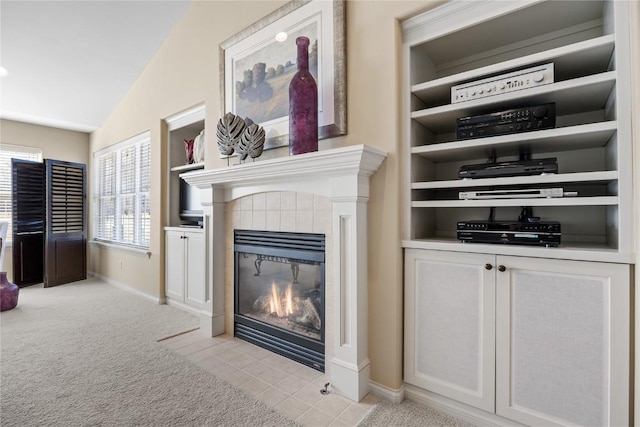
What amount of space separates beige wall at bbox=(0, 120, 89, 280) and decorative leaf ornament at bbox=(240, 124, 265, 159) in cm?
471

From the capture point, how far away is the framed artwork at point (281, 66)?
6.70 ft

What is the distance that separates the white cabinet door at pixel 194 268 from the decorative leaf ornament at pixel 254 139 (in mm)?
1368

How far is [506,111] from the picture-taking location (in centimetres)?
155

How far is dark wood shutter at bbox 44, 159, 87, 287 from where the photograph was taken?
4605mm

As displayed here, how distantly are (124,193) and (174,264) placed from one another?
172 centimetres

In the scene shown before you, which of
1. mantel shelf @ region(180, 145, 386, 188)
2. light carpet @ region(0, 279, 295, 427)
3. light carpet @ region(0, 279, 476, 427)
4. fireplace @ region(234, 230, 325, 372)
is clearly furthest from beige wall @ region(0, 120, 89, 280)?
fireplace @ region(234, 230, 325, 372)

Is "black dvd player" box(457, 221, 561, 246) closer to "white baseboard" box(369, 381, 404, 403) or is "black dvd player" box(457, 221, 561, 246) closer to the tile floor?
"white baseboard" box(369, 381, 404, 403)

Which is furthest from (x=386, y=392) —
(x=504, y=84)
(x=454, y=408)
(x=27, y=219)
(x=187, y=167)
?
(x=27, y=219)

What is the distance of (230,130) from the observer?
2432 millimetres

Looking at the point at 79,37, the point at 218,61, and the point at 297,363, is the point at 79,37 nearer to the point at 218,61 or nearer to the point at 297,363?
the point at 218,61

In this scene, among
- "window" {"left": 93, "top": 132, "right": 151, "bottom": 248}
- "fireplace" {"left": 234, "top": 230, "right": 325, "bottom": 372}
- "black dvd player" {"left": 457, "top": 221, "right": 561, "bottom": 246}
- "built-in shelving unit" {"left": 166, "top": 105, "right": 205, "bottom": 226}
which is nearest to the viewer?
"black dvd player" {"left": 457, "top": 221, "right": 561, "bottom": 246}

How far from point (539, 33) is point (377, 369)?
211 centimetres

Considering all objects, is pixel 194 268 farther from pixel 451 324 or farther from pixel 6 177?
pixel 6 177

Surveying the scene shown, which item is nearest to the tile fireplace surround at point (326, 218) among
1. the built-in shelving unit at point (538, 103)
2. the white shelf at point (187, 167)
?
the built-in shelving unit at point (538, 103)
